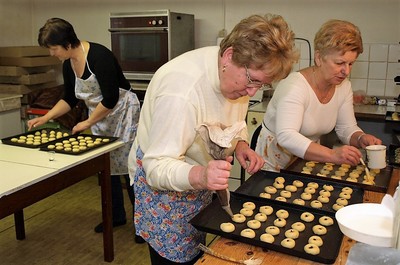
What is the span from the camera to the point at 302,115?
1882 millimetres

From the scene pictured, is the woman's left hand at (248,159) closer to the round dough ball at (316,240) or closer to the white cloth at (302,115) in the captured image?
the white cloth at (302,115)

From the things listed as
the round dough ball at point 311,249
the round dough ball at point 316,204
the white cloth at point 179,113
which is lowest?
the round dough ball at point 311,249

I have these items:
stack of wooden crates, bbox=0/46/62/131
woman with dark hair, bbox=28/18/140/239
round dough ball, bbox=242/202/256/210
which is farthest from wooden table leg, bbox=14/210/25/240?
round dough ball, bbox=242/202/256/210

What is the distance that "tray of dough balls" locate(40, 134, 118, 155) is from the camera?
2.34m

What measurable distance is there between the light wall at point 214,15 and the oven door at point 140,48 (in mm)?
552

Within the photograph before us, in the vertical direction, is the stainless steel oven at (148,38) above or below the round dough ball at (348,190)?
above

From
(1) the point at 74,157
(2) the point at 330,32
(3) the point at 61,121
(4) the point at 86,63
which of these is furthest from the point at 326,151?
(3) the point at 61,121

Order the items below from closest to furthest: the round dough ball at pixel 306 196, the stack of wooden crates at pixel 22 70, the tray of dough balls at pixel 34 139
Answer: the round dough ball at pixel 306 196 → the tray of dough balls at pixel 34 139 → the stack of wooden crates at pixel 22 70

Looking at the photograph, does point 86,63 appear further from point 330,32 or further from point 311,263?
point 311,263

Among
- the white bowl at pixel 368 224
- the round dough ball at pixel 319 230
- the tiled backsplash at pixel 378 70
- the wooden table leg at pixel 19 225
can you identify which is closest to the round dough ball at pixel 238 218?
the round dough ball at pixel 319 230

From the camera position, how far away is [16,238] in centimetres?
295

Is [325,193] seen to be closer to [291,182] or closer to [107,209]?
[291,182]

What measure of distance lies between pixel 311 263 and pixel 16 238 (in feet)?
7.95

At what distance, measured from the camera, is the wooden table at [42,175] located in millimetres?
1899
